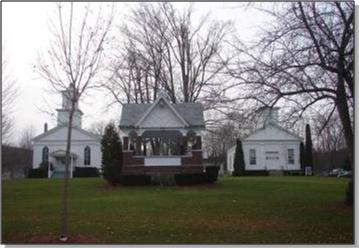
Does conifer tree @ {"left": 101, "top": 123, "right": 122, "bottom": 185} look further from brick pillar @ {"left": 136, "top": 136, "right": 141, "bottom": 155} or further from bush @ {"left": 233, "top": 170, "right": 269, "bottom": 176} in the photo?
bush @ {"left": 233, "top": 170, "right": 269, "bottom": 176}

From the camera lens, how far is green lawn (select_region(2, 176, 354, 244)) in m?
11.2

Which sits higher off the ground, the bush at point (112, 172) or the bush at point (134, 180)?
the bush at point (112, 172)

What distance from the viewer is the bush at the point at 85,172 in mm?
34934

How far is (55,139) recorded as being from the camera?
3475cm

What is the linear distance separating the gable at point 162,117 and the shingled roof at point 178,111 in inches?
18.6

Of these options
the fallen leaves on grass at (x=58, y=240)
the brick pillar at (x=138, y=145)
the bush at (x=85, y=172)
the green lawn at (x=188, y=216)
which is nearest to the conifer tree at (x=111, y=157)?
the brick pillar at (x=138, y=145)

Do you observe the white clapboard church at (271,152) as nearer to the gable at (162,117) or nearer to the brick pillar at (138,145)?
the gable at (162,117)

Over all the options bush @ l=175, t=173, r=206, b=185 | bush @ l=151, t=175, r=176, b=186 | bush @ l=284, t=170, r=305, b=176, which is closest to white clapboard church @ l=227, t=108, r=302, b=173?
bush @ l=284, t=170, r=305, b=176

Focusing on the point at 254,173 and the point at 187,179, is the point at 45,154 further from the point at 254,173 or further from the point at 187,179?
the point at 254,173

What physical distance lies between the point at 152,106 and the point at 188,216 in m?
12.3

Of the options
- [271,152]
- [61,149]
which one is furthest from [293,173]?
[61,149]

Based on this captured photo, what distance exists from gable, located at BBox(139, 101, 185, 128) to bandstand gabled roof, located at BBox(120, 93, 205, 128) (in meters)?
0.16

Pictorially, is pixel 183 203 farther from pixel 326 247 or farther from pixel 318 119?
pixel 326 247

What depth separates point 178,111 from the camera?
2653cm
